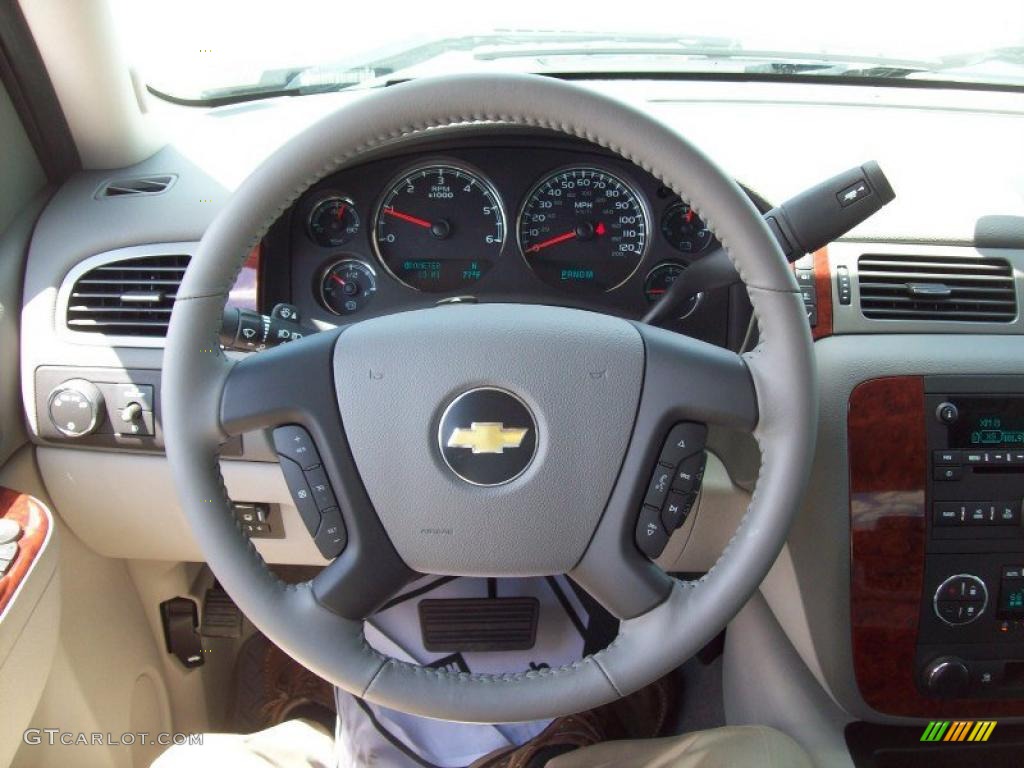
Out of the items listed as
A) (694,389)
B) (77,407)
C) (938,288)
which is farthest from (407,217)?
(938,288)

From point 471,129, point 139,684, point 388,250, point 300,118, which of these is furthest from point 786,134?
point 139,684

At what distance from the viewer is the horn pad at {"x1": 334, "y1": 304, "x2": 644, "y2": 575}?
1046mm

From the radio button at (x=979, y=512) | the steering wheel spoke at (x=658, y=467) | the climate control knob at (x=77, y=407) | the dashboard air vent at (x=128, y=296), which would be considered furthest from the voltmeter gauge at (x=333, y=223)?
the radio button at (x=979, y=512)

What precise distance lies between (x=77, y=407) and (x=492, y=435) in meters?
0.86

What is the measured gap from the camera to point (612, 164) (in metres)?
1.55

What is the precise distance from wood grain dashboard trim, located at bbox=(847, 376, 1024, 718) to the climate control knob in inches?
48.4

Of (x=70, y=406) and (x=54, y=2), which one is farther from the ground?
(x=54, y=2)

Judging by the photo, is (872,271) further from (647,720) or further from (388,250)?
(647,720)

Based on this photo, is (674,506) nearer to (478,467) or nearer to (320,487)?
(478,467)

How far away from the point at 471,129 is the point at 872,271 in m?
0.70

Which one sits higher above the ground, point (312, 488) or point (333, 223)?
point (333, 223)

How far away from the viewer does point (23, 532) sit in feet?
4.88

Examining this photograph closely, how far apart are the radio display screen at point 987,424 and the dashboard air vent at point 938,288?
0.48 ft

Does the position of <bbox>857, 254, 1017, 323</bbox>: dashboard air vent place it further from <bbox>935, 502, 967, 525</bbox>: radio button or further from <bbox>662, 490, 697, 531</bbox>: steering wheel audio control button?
<bbox>662, 490, 697, 531</bbox>: steering wheel audio control button
